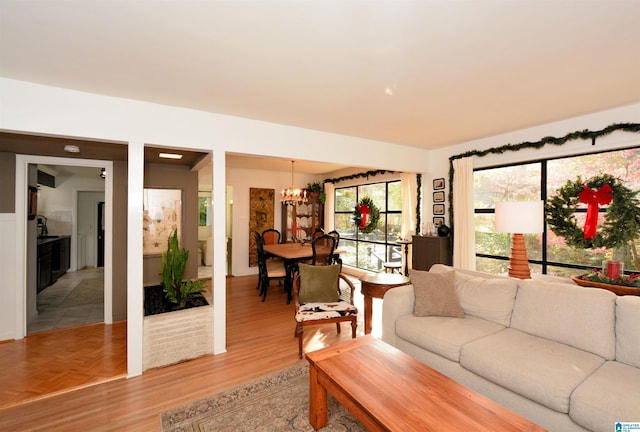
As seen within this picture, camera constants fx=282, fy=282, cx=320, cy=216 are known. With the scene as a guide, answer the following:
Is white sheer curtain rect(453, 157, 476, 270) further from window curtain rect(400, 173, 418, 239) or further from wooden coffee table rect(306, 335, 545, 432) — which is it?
wooden coffee table rect(306, 335, 545, 432)

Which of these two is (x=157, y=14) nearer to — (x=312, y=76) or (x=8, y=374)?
(x=312, y=76)

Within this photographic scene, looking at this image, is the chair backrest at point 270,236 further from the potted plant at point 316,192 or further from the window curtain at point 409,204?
the window curtain at point 409,204

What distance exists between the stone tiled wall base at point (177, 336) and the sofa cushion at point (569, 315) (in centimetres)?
281

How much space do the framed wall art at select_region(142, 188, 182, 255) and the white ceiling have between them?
2.16 m

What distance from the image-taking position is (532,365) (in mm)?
1736

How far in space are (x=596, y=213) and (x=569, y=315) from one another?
5.20 feet

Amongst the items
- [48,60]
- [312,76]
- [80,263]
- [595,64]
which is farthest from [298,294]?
[80,263]

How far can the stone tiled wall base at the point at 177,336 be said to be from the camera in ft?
8.57

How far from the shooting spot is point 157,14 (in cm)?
152

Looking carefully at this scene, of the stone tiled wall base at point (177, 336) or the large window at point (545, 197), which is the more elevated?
the large window at point (545, 197)

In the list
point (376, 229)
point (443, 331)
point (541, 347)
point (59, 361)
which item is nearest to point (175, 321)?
point (59, 361)

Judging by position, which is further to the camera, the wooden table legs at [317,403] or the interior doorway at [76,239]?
the interior doorway at [76,239]

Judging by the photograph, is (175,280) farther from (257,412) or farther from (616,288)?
(616,288)

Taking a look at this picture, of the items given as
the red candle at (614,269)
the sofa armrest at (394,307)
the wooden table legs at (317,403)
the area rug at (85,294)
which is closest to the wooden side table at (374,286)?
the sofa armrest at (394,307)
